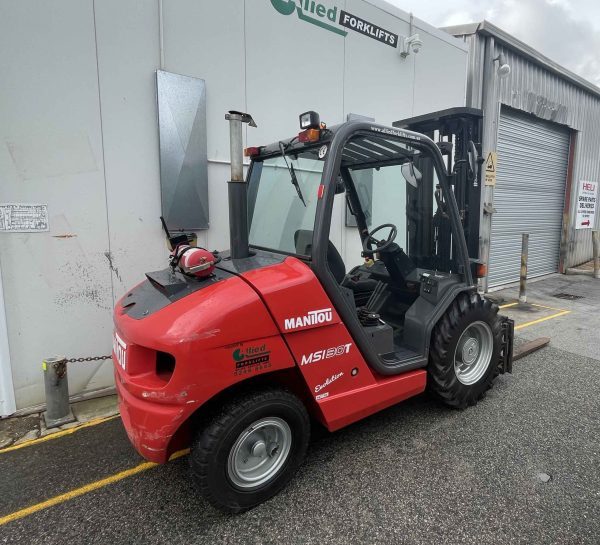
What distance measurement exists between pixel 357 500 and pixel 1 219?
3644mm

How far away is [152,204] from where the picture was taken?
416cm

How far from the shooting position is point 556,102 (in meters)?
9.76

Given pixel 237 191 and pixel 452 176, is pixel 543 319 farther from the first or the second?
pixel 237 191

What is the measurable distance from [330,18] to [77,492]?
5.89 metres

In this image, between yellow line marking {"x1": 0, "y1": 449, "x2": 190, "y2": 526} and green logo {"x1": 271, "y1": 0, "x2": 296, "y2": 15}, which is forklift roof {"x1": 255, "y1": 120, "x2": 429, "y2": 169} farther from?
green logo {"x1": 271, "y1": 0, "x2": 296, "y2": 15}

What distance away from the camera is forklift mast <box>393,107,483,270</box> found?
3408 millimetres

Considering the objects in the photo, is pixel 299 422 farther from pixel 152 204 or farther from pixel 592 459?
pixel 152 204

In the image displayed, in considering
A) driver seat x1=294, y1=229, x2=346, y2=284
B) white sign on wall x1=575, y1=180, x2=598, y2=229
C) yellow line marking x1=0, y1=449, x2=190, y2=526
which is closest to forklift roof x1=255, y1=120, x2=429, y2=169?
driver seat x1=294, y1=229, x2=346, y2=284

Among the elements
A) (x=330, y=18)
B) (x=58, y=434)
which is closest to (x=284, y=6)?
(x=330, y=18)

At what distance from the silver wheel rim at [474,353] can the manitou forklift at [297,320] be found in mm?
13

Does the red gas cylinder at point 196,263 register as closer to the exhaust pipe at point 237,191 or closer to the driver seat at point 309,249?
the exhaust pipe at point 237,191

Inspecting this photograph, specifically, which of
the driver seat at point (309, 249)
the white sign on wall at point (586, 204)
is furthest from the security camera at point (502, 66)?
the driver seat at point (309, 249)

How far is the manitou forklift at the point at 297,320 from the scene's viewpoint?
7.05 feet

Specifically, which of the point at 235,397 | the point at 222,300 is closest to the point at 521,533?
the point at 235,397
